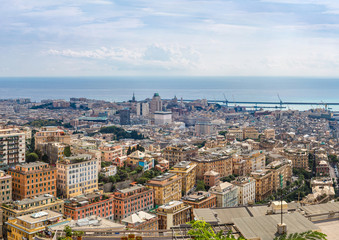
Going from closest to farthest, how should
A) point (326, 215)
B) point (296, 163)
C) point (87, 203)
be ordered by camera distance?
1. point (326, 215)
2. point (87, 203)
3. point (296, 163)

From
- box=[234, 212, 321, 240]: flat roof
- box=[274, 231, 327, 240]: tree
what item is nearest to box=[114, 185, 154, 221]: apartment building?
box=[234, 212, 321, 240]: flat roof

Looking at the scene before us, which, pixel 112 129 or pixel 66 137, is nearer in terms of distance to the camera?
pixel 66 137

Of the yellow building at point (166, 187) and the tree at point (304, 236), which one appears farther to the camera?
the yellow building at point (166, 187)

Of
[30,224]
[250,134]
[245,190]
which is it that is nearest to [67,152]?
[30,224]

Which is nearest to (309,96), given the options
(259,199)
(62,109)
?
(62,109)

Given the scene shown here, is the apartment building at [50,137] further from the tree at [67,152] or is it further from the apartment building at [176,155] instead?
the apartment building at [176,155]

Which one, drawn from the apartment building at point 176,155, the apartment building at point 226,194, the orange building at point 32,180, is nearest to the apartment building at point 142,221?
the orange building at point 32,180

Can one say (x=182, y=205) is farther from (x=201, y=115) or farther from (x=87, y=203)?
(x=201, y=115)

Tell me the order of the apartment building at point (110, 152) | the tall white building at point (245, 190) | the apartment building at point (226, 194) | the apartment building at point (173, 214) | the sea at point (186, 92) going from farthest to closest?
the sea at point (186, 92) → the apartment building at point (110, 152) → the tall white building at point (245, 190) → the apartment building at point (226, 194) → the apartment building at point (173, 214)
